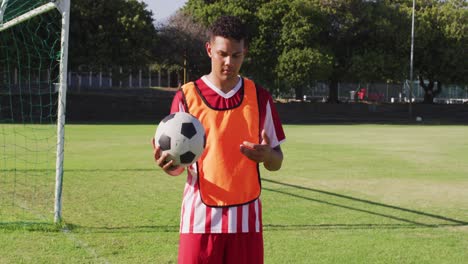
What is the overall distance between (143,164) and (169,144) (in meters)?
10.9

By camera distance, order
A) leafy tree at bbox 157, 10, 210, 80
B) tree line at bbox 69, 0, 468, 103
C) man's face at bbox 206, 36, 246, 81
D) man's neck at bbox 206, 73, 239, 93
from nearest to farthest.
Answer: man's face at bbox 206, 36, 246, 81 < man's neck at bbox 206, 73, 239, 93 < tree line at bbox 69, 0, 468, 103 < leafy tree at bbox 157, 10, 210, 80

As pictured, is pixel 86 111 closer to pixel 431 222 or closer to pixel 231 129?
pixel 431 222

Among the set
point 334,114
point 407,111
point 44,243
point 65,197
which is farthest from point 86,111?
point 44,243

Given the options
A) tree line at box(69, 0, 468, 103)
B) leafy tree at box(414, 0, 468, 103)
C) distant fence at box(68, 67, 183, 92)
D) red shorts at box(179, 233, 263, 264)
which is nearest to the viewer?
red shorts at box(179, 233, 263, 264)

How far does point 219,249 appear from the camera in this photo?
3.33 meters

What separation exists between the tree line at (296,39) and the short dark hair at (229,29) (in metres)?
35.7

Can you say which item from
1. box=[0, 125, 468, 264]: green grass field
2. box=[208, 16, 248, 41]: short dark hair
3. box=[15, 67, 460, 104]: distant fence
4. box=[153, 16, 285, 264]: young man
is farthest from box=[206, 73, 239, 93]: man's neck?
box=[15, 67, 460, 104]: distant fence

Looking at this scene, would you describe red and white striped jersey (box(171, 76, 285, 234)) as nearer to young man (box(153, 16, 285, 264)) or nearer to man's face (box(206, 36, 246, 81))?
young man (box(153, 16, 285, 264))

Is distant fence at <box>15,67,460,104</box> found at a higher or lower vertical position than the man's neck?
higher

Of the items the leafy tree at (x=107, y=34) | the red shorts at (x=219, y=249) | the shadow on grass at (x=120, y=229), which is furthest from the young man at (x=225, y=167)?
the leafy tree at (x=107, y=34)

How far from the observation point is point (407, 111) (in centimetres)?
4741

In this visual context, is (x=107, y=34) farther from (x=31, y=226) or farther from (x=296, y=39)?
(x=31, y=226)

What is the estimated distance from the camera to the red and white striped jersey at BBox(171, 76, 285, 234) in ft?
11.0

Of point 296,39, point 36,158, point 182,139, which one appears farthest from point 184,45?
point 182,139
